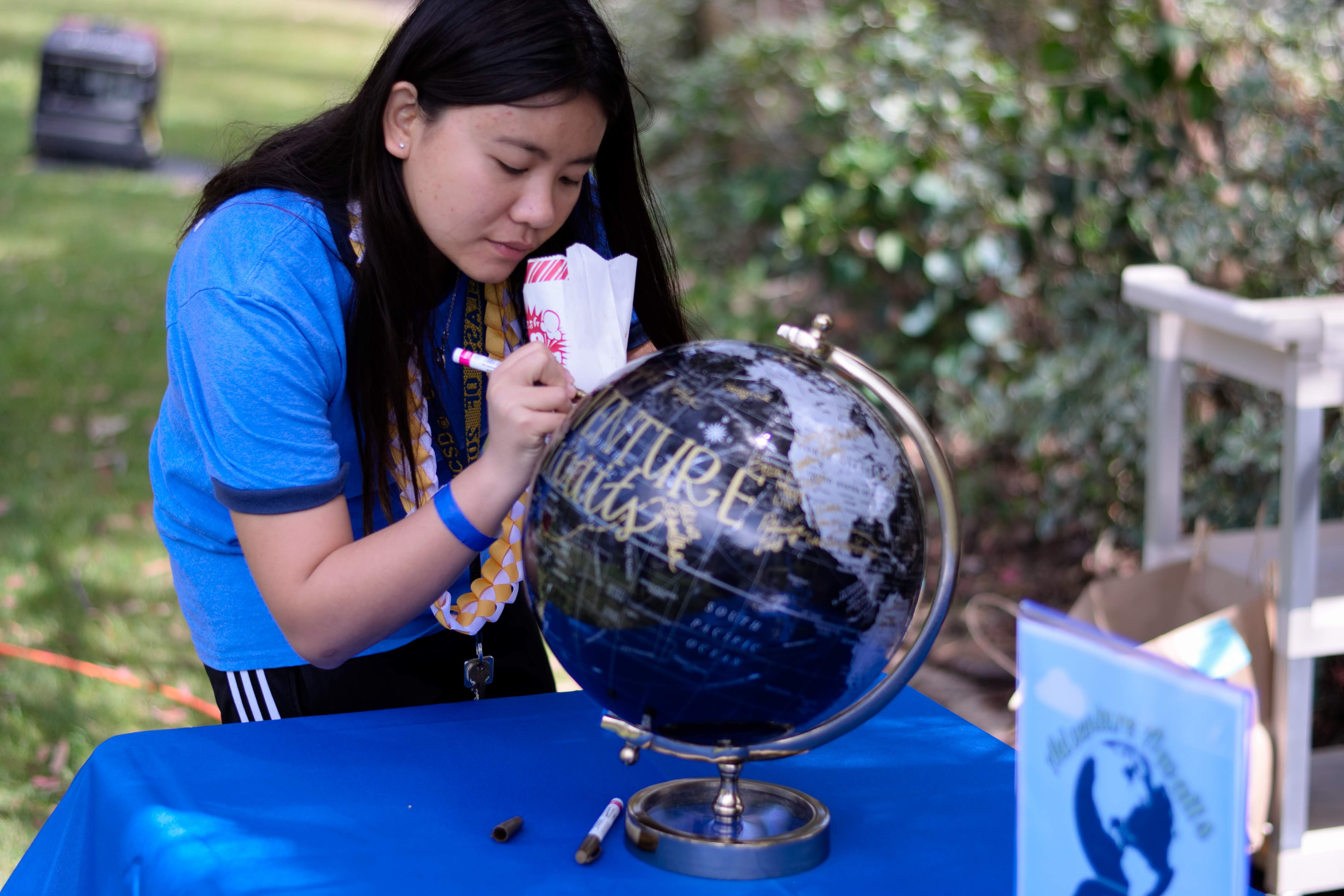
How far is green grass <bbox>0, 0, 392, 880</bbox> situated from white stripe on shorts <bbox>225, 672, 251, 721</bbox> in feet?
2.97

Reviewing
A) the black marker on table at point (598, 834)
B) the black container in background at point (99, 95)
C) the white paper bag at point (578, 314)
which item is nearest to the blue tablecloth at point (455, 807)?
the black marker on table at point (598, 834)

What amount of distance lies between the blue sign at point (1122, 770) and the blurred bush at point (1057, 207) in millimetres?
2757

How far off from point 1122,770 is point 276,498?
100cm

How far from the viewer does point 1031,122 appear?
4.84 meters

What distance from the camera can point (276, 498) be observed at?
1.64m

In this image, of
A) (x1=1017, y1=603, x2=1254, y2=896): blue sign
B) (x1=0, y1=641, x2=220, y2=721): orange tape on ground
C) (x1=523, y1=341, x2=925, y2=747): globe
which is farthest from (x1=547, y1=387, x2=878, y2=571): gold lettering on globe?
(x1=0, y1=641, x2=220, y2=721): orange tape on ground

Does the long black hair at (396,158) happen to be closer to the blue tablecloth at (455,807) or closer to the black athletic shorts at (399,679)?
the black athletic shorts at (399,679)

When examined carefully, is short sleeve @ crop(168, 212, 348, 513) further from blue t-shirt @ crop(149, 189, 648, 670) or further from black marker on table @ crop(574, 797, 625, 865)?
black marker on table @ crop(574, 797, 625, 865)

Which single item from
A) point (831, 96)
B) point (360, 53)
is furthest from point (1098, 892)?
point (360, 53)

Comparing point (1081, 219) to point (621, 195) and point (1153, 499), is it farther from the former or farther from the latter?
point (621, 195)

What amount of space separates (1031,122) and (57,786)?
3.66 metres

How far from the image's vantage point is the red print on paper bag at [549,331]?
1.70 meters

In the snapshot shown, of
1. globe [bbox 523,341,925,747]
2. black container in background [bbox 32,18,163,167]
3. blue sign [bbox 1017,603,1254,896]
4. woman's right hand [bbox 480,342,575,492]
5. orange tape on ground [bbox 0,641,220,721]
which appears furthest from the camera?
black container in background [bbox 32,18,163,167]

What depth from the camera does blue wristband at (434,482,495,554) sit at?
5.26ft
